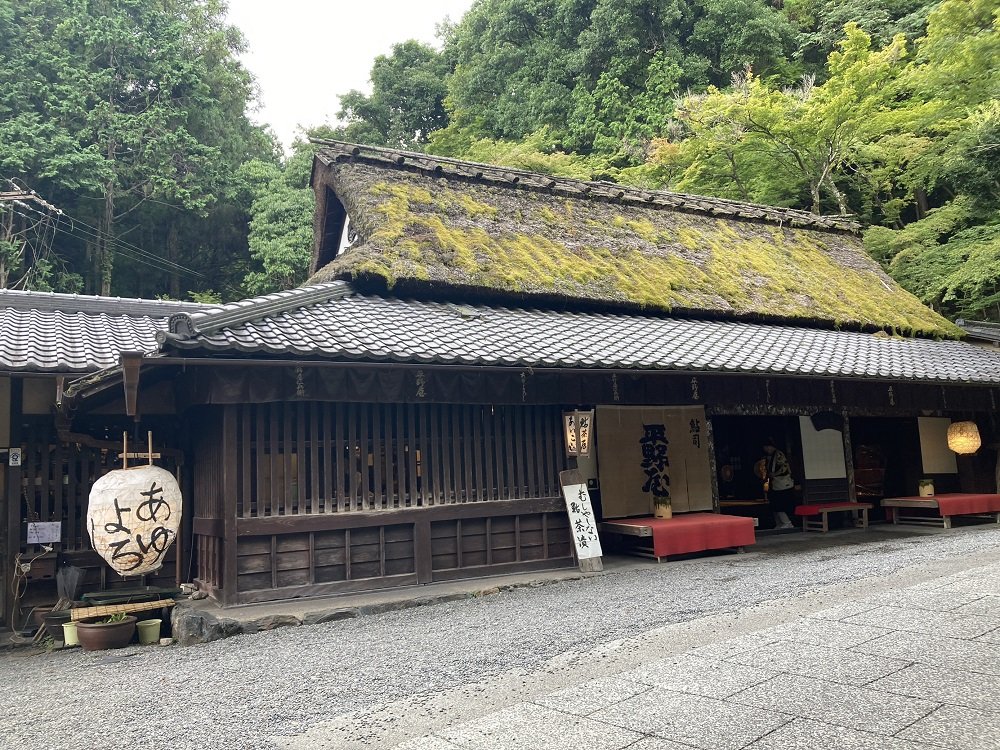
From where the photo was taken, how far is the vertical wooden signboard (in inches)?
328

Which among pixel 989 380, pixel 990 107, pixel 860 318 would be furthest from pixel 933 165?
pixel 989 380

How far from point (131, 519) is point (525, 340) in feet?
14.4

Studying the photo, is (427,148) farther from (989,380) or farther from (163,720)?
(163,720)

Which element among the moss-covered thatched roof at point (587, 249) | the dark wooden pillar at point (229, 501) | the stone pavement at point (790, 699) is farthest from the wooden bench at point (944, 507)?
the dark wooden pillar at point (229, 501)

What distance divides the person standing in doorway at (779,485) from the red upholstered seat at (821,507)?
0.78m

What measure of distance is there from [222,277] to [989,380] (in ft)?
82.2

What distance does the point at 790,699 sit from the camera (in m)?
3.77

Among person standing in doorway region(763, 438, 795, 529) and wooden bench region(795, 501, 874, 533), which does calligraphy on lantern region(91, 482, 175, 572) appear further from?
person standing in doorway region(763, 438, 795, 529)

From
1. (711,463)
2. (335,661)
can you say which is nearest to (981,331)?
(711,463)

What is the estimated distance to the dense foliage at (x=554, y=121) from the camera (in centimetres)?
1638

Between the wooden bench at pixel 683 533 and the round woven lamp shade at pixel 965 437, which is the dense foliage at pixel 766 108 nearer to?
the round woven lamp shade at pixel 965 437

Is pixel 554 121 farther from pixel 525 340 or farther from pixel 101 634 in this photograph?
pixel 101 634

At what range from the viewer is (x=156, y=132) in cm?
2305

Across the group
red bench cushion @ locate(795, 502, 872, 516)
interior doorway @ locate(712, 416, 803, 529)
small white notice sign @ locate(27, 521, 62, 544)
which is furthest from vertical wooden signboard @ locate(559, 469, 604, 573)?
small white notice sign @ locate(27, 521, 62, 544)
